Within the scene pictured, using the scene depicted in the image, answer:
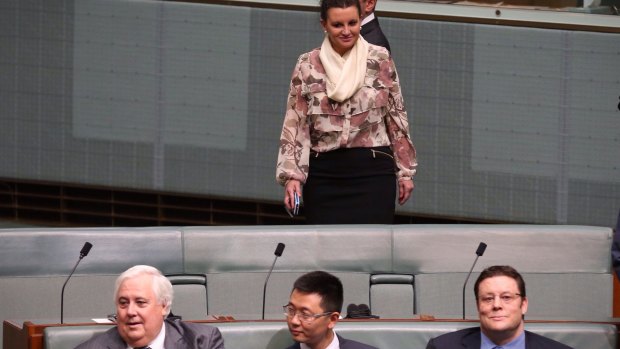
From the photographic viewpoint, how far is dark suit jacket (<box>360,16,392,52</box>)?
7.43 m

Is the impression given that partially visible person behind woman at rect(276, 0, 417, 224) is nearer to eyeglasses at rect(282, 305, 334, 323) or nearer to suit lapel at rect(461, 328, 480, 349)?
eyeglasses at rect(282, 305, 334, 323)

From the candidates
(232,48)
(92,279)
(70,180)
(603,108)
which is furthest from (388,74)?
(70,180)

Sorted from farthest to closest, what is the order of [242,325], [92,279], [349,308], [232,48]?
[232,48] < [92,279] < [349,308] < [242,325]

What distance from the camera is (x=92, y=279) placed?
267 inches

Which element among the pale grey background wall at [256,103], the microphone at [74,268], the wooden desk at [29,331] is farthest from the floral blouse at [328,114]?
the pale grey background wall at [256,103]

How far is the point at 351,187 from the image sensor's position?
717cm

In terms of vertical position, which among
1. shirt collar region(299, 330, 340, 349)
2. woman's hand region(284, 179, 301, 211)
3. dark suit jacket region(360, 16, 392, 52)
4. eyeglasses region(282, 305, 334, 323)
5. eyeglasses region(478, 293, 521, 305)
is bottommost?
shirt collar region(299, 330, 340, 349)

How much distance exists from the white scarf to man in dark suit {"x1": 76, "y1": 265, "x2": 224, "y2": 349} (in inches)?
60.9

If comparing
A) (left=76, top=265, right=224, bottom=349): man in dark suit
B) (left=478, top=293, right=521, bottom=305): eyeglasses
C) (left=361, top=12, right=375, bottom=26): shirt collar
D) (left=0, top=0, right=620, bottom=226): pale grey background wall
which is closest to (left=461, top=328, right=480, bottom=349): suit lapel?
(left=478, top=293, right=521, bottom=305): eyeglasses

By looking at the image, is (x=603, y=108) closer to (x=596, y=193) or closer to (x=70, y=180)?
(x=596, y=193)

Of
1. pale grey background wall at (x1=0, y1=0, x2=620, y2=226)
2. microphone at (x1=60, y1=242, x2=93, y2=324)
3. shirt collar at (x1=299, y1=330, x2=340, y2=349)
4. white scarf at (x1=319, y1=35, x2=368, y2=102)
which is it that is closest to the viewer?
shirt collar at (x1=299, y1=330, x2=340, y2=349)

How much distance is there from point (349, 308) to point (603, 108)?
144 inches

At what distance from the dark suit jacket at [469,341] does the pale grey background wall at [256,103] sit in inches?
151

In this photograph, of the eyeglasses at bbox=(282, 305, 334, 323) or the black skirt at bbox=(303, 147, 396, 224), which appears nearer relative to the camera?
the eyeglasses at bbox=(282, 305, 334, 323)
